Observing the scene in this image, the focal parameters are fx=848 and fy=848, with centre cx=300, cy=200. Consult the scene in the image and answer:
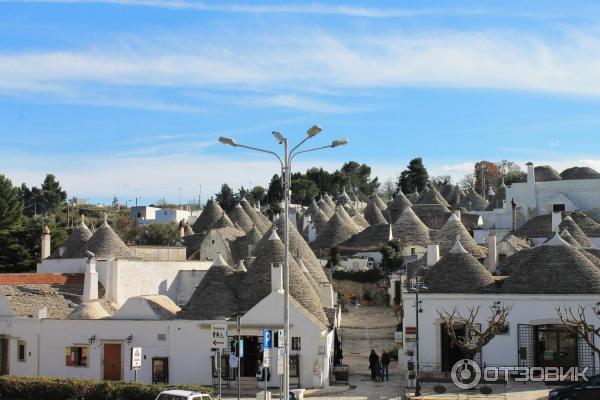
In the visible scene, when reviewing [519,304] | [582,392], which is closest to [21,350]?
[519,304]

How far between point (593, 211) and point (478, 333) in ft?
130

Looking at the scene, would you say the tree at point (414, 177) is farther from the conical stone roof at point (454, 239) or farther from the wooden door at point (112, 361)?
the wooden door at point (112, 361)

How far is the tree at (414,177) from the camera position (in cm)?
12012

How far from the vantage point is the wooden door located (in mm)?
32938

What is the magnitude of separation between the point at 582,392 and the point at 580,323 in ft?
19.2

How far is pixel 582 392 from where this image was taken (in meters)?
24.2

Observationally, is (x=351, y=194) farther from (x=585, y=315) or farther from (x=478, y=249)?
(x=585, y=315)

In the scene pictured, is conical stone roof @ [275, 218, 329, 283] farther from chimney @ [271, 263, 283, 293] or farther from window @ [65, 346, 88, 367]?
window @ [65, 346, 88, 367]

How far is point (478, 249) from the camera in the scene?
47906mm

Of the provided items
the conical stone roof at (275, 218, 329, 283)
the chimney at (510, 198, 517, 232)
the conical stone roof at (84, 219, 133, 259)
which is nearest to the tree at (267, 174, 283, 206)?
the chimney at (510, 198, 517, 232)

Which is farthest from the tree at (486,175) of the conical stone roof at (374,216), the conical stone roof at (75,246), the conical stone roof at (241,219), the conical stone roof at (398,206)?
the conical stone roof at (75,246)

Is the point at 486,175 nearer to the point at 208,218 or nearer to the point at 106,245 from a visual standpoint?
the point at 208,218

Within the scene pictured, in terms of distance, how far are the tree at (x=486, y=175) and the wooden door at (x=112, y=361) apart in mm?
97064

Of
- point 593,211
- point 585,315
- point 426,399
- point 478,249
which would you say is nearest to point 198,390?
point 426,399
